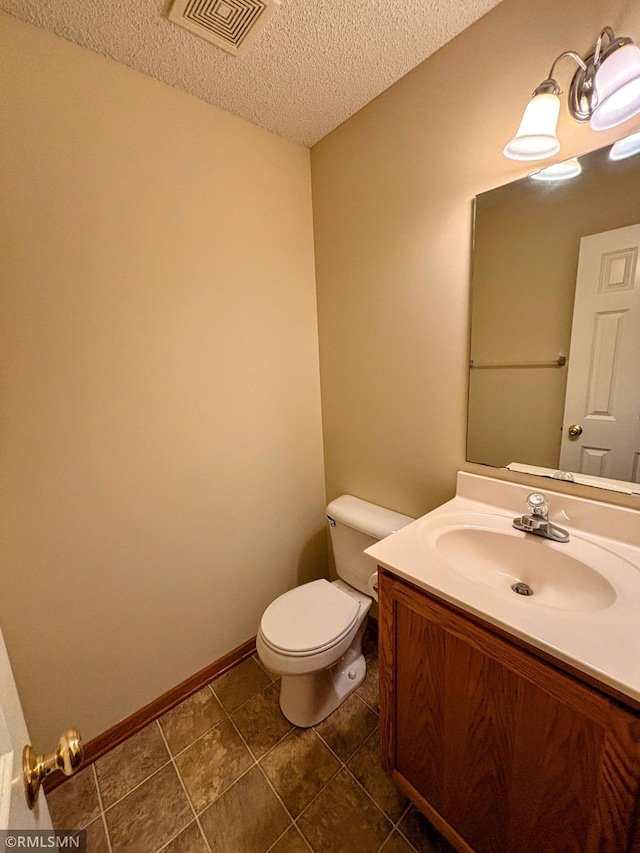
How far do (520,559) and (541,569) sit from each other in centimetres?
6

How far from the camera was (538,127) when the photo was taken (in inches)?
34.0

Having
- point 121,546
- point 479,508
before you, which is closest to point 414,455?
point 479,508

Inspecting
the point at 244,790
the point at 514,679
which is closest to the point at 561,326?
the point at 514,679

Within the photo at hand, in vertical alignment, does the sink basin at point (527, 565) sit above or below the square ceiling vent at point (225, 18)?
below

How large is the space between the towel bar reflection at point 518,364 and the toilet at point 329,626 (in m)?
0.70

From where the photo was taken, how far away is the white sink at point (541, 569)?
0.65m

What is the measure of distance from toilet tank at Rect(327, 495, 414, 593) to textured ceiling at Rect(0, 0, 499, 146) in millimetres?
1656

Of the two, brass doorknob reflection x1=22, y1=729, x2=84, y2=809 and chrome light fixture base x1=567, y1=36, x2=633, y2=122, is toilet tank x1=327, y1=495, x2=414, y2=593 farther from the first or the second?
chrome light fixture base x1=567, y1=36, x2=633, y2=122

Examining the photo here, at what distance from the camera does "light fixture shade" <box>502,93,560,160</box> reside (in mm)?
854

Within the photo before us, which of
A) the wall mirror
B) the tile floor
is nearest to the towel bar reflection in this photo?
the wall mirror

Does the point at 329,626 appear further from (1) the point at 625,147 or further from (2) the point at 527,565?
(1) the point at 625,147

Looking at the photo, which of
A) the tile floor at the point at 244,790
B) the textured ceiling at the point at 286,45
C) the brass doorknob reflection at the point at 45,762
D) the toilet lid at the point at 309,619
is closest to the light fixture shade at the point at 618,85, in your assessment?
the textured ceiling at the point at 286,45

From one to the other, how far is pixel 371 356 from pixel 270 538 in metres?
1.01

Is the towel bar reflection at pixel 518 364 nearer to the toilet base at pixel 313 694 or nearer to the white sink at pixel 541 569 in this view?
the white sink at pixel 541 569
